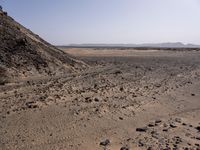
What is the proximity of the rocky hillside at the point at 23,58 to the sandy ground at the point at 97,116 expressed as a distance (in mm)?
1809

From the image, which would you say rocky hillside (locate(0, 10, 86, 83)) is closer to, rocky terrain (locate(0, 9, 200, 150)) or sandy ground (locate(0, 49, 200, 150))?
rocky terrain (locate(0, 9, 200, 150))

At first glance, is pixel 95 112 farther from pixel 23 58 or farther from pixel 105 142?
pixel 23 58

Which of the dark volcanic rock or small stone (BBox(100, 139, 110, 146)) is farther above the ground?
the dark volcanic rock

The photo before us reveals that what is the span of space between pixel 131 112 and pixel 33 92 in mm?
3736

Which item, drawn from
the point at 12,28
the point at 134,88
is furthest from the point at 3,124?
the point at 12,28

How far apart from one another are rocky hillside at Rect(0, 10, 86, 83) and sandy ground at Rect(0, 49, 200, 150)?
1809mm

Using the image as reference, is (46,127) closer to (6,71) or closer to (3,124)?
(3,124)

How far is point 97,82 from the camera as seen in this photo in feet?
46.5

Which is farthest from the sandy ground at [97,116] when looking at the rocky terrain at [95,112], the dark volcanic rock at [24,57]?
the dark volcanic rock at [24,57]

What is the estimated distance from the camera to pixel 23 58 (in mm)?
16219

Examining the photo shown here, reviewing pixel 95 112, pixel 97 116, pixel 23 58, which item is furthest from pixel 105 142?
pixel 23 58

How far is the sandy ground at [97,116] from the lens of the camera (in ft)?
22.1

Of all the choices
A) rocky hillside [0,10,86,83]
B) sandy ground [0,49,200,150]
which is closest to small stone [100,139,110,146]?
sandy ground [0,49,200,150]

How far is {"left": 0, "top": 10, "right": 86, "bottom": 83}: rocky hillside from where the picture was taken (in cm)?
1508
